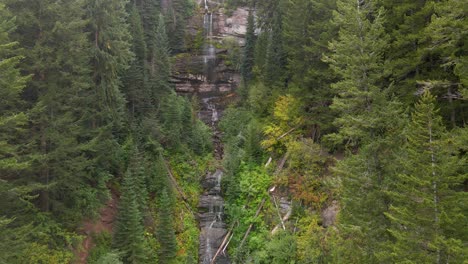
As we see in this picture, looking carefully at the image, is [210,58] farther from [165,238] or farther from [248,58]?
[165,238]

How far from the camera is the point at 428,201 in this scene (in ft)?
30.8

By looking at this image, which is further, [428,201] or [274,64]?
[274,64]

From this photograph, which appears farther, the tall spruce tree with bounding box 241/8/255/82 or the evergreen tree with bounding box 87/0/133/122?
the tall spruce tree with bounding box 241/8/255/82

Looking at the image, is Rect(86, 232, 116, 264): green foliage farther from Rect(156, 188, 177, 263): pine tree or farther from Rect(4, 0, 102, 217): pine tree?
Rect(156, 188, 177, 263): pine tree

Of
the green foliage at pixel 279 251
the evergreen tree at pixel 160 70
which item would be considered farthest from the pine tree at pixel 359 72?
the evergreen tree at pixel 160 70

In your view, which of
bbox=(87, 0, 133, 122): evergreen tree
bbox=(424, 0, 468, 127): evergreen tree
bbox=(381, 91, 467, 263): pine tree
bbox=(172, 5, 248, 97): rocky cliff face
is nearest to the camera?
bbox=(381, 91, 467, 263): pine tree

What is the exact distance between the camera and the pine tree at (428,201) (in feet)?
30.2

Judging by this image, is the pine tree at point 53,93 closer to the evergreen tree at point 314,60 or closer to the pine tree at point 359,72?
the pine tree at point 359,72

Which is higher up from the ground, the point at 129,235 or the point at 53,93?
the point at 53,93

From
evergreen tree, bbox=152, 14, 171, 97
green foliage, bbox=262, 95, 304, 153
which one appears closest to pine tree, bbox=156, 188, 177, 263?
green foliage, bbox=262, 95, 304, 153

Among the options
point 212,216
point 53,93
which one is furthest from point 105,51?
point 212,216

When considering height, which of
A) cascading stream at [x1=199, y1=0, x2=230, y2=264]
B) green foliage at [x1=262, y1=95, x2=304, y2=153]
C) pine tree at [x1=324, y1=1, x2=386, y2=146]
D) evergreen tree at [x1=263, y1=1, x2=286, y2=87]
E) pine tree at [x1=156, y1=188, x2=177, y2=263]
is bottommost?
cascading stream at [x1=199, y1=0, x2=230, y2=264]

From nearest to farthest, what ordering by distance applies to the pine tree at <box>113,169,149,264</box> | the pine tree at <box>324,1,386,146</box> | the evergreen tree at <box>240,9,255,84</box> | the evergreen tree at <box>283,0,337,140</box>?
the pine tree at <box>324,1,386,146</box> → the pine tree at <box>113,169,149,264</box> → the evergreen tree at <box>283,0,337,140</box> → the evergreen tree at <box>240,9,255,84</box>

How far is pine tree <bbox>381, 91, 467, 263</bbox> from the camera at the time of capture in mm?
9195
